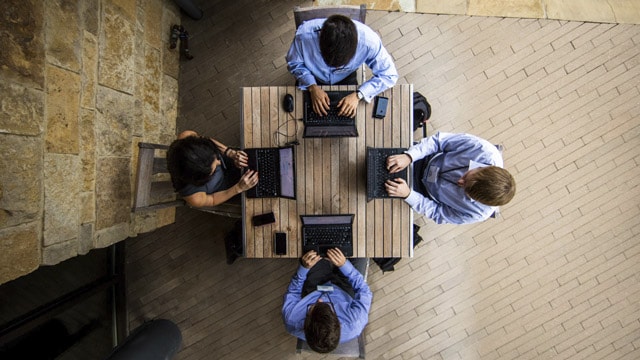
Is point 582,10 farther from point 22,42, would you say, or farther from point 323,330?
point 22,42

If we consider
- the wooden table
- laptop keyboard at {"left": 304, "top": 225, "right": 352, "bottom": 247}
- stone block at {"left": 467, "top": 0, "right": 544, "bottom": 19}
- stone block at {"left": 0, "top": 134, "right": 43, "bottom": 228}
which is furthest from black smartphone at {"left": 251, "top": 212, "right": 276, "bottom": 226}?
stone block at {"left": 467, "top": 0, "right": 544, "bottom": 19}

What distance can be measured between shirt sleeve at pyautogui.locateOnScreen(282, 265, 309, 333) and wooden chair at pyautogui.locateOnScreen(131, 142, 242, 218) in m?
0.68

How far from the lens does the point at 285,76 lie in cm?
346

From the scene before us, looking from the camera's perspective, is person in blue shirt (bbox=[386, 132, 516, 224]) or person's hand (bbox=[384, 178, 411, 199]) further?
person's hand (bbox=[384, 178, 411, 199])

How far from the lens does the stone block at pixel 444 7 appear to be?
338 cm

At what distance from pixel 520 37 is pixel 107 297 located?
471 centimetres

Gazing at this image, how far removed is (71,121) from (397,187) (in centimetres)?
214

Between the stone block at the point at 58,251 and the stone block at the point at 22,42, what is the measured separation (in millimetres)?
958

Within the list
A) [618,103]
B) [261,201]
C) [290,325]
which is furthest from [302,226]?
[618,103]

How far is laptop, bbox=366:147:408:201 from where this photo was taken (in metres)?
2.39

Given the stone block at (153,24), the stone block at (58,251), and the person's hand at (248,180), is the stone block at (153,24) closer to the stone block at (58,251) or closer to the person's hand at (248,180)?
the person's hand at (248,180)

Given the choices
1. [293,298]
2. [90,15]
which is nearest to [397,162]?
[293,298]

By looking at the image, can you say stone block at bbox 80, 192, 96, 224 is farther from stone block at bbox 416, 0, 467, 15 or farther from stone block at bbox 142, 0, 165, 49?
stone block at bbox 416, 0, 467, 15

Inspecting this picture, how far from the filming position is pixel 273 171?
247 centimetres
